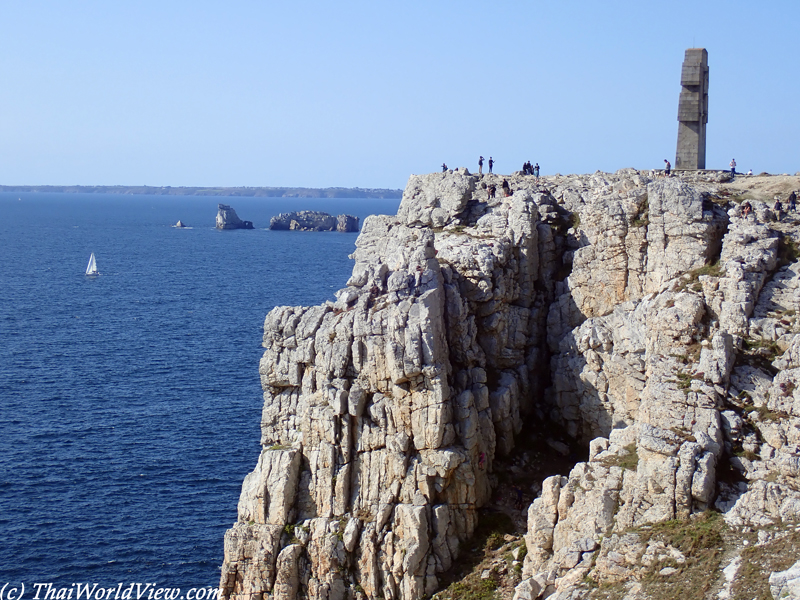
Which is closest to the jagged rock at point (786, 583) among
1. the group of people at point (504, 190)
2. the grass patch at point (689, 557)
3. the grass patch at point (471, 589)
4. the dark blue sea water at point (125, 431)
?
the grass patch at point (689, 557)

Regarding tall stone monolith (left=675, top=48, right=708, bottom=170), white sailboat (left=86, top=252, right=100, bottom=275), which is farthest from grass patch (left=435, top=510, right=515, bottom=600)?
white sailboat (left=86, top=252, right=100, bottom=275)

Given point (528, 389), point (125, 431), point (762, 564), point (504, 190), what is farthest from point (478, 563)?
point (125, 431)

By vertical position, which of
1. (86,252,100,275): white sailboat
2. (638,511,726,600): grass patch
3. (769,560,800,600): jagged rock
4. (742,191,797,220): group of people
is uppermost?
(742,191,797,220): group of people

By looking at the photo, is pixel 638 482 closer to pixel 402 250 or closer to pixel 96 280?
pixel 402 250

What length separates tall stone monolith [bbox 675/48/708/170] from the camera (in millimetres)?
65188

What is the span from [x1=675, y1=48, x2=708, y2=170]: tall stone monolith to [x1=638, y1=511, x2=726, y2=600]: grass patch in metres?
34.6

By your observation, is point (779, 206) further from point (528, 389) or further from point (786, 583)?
point (786, 583)

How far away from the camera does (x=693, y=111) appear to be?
65.9 m

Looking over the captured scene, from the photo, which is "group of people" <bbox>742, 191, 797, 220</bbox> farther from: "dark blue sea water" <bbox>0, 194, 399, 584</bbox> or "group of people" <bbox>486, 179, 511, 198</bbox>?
"dark blue sea water" <bbox>0, 194, 399, 584</bbox>

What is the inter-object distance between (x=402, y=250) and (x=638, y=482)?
21002mm

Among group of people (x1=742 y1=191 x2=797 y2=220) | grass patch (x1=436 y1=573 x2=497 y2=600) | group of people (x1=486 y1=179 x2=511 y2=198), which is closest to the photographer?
grass patch (x1=436 y1=573 x2=497 y2=600)

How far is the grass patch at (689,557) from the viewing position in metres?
35.2

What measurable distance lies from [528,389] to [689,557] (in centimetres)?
2170

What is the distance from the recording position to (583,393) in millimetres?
54844
